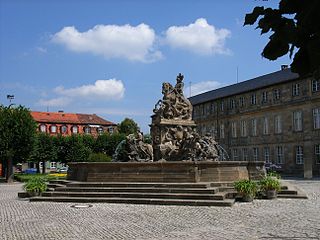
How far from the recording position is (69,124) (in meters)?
90.6

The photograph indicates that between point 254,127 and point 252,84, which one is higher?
point 252,84

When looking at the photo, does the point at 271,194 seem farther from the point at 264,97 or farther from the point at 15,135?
the point at 264,97

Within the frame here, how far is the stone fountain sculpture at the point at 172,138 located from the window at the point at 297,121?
91.7 feet

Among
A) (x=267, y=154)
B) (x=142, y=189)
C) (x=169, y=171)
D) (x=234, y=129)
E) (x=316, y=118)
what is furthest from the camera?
(x=234, y=129)

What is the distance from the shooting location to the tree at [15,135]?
128ft

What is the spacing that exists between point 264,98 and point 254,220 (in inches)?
1710

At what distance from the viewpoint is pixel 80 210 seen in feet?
47.1

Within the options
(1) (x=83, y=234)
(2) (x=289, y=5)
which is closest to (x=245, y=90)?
(1) (x=83, y=234)

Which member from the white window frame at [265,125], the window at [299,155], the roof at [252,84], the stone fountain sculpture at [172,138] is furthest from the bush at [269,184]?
the white window frame at [265,125]

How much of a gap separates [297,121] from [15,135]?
94.8ft

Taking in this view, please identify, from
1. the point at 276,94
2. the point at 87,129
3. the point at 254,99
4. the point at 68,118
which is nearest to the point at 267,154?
the point at 254,99

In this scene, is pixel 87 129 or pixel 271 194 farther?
pixel 87 129

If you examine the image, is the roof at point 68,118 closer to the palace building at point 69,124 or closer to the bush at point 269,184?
Result: the palace building at point 69,124

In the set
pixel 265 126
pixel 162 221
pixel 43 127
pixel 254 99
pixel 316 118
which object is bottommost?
pixel 162 221
